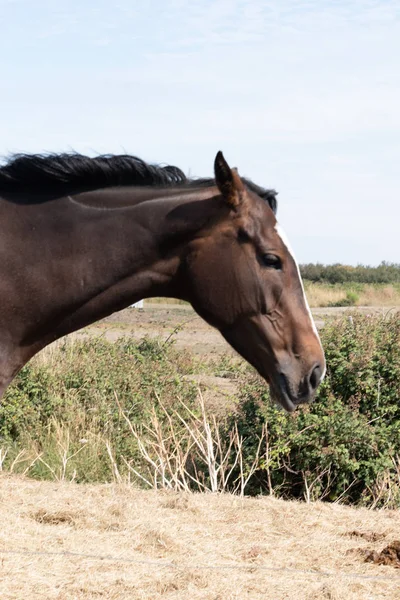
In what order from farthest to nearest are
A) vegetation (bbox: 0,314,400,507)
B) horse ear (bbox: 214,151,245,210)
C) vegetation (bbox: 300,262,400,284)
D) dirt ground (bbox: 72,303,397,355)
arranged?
vegetation (bbox: 300,262,400,284) < dirt ground (bbox: 72,303,397,355) < vegetation (bbox: 0,314,400,507) < horse ear (bbox: 214,151,245,210)

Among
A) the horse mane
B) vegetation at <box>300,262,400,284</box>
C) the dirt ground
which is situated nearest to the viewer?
the horse mane

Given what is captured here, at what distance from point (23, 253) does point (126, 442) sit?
5.55 m

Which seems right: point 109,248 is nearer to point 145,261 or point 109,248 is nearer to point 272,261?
point 145,261

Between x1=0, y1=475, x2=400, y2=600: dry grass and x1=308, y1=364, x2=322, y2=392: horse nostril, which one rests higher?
x1=308, y1=364, x2=322, y2=392: horse nostril

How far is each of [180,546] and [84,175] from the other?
7.77 ft

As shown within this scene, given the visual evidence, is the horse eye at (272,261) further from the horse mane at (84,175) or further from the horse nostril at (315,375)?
the horse nostril at (315,375)

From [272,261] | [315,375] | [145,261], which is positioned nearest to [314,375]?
[315,375]

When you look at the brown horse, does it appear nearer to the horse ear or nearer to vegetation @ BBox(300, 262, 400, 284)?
the horse ear

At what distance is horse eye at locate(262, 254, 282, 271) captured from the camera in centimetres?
409

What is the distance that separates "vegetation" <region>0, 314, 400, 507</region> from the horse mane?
3.32 meters

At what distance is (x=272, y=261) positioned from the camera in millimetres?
4094

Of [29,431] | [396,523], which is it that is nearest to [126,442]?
[29,431]

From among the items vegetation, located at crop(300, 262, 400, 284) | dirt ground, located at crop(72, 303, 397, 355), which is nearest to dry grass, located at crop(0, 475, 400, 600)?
dirt ground, located at crop(72, 303, 397, 355)

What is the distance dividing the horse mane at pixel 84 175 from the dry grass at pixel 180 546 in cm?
201
